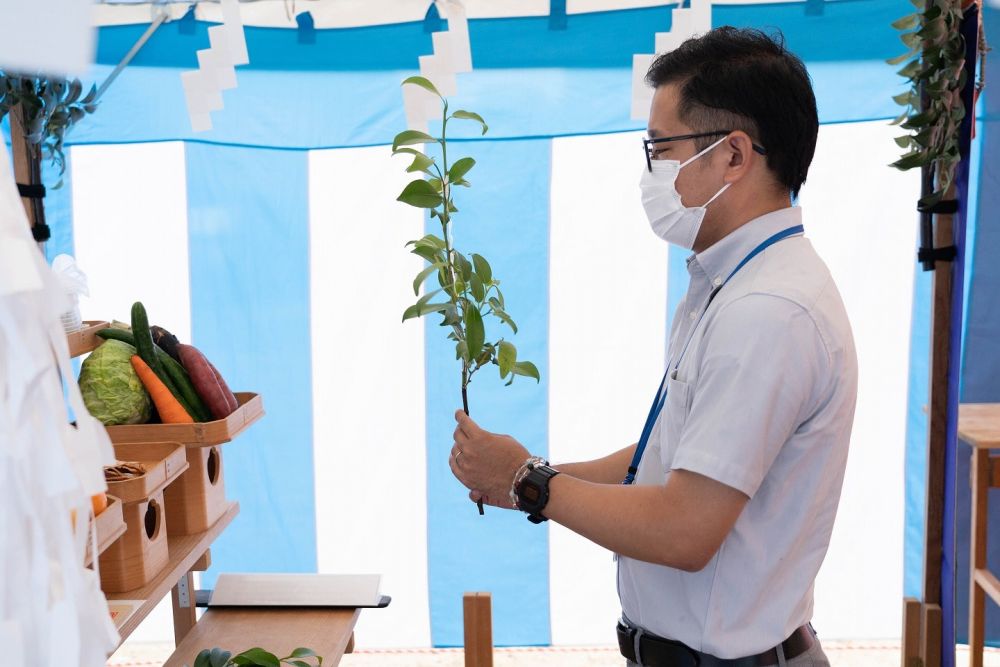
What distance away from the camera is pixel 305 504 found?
2.83 metres

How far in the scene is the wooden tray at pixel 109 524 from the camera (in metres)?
1.34

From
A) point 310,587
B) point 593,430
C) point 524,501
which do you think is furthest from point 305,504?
point 524,501

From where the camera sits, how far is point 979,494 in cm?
229

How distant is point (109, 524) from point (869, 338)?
2101 mm

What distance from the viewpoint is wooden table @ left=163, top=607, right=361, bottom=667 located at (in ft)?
6.53

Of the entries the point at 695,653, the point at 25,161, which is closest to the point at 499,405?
the point at 25,161

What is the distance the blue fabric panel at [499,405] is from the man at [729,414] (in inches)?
48.5

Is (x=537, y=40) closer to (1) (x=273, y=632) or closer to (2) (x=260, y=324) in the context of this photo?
(2) (x=260, y=324)

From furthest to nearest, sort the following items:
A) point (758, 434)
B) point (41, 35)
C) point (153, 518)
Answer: point (153, 518)
point (758, 434)
point (41, 35)

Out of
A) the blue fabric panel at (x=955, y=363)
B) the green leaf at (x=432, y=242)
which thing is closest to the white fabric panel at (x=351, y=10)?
the blue fabric panel at (x=955, y=363)

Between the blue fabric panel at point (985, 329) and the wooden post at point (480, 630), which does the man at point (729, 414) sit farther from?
the blue fabric panel at point (985, 329)

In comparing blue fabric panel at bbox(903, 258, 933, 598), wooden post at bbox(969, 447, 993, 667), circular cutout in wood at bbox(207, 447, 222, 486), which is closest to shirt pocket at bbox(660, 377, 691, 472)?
circular cutout in wood at bbox(207, 447, 222, 486)

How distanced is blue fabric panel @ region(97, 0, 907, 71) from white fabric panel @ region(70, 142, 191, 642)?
0.91ft

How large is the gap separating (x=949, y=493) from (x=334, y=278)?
1.70m
